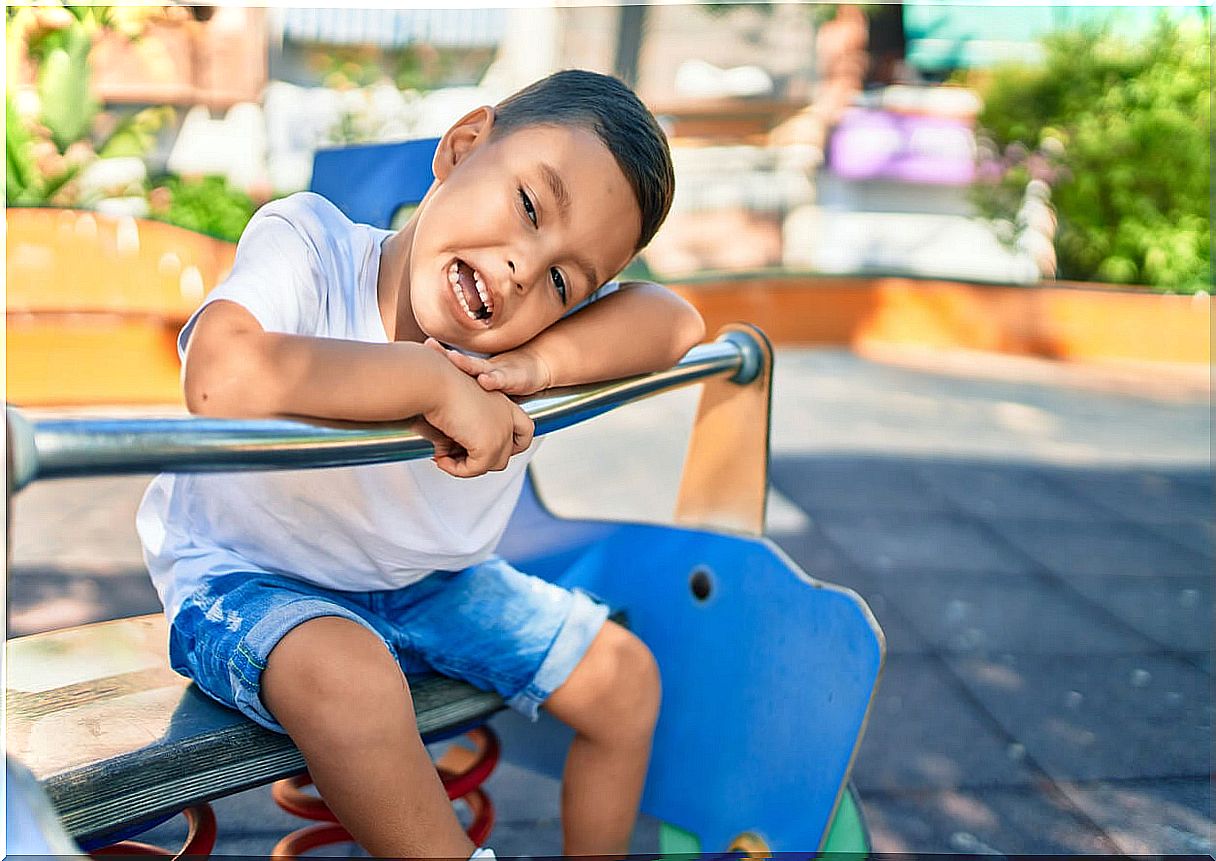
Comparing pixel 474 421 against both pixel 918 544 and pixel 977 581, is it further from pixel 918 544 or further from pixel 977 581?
pixel 918 544

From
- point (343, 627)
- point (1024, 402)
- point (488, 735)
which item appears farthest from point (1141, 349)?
point (343, 627)

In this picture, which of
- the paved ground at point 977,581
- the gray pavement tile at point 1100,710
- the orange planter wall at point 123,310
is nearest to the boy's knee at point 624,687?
the paved ground at point 977,581

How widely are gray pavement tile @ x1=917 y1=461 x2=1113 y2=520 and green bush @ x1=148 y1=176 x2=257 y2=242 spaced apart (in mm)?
4102

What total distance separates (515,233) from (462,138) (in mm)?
175

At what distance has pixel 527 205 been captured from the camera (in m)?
1.16

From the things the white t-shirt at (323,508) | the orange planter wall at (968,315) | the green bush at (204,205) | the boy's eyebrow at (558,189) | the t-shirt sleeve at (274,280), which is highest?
the boy's eyebrow at (558,189)

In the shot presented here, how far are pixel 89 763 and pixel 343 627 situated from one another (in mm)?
241

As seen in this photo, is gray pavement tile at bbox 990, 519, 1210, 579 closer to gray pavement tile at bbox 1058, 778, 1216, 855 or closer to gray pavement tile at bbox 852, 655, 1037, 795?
gray pavement tile at bbox 852, 655, 1037, 795

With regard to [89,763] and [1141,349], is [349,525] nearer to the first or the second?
[89,763]

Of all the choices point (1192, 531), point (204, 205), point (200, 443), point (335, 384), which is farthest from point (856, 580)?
point (204, 205)

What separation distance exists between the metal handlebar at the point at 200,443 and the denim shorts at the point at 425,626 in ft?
0.89

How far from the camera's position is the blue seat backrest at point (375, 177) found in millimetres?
1777

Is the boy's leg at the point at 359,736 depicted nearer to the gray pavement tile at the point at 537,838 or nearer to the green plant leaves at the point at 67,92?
the gray pavement tile at the point at 537,838

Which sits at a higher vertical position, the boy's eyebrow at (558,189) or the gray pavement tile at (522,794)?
the boy's eyebrow at (558,189)
